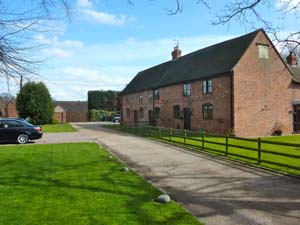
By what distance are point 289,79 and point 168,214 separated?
88.4 ft

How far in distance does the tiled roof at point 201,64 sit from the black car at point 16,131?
14.9m

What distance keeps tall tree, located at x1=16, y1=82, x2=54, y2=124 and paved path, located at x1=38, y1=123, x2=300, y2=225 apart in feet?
114

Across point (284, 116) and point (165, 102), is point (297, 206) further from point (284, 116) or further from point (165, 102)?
point (165, 102)

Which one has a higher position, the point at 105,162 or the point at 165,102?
the point at 165,102

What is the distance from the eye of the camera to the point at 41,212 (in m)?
5.89

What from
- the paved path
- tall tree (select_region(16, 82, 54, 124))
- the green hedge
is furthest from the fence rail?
the green hedge

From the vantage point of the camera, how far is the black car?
19.8 meters

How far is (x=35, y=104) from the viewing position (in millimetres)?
44344

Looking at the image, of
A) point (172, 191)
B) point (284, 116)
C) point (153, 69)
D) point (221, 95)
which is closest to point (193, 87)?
point (221, 95)

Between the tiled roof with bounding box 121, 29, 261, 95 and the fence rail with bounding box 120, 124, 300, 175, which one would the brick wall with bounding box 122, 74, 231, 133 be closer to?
the tiled roof with bounding box 121, 29, 261, 95

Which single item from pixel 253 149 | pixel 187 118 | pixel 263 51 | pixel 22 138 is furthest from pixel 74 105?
pixel 253 149

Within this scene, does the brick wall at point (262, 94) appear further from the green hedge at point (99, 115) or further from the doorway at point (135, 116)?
the green hedge at point (99, 115)

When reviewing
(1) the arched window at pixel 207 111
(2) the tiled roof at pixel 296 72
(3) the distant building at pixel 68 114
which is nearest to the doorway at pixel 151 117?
(1) the arched window at pixel 207 111

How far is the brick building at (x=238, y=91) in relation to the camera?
2558 centimetres
